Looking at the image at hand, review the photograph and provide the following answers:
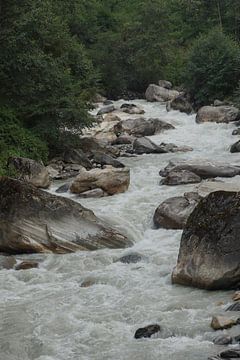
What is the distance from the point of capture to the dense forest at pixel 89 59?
21.0m

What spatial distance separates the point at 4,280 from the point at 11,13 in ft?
42.8

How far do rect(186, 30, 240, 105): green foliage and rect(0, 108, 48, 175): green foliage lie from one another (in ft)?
51.2

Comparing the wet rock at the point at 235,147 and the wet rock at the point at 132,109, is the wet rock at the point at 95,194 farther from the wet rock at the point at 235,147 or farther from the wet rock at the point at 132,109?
the wet rock at the point at 132,109

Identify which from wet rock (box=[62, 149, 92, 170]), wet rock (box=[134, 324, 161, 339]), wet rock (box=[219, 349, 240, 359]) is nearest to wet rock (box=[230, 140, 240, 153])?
wet rock (box=[62, 149, 92, 170])

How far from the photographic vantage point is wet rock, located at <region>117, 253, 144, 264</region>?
12000 millimetres

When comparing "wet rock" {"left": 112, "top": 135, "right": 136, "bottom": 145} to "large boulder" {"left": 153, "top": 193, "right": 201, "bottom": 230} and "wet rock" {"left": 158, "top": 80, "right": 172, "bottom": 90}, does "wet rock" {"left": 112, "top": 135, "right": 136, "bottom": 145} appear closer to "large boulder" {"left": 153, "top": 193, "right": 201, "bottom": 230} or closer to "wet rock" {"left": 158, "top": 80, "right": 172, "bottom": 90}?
"large boulder" {"left": 153, "top": 193, "right": 201, "bottom": 230}

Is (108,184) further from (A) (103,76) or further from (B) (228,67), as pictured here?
(A) (103,76)

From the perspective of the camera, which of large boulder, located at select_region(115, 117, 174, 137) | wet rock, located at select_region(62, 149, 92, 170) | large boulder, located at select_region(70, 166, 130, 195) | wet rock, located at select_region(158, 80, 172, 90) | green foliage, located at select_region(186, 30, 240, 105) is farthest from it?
wet rock, located at select_region(158, 80, 172, 90)

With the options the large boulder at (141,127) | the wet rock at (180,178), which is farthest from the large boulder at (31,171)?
the large boulder at (141,127)

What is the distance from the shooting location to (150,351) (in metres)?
8.18

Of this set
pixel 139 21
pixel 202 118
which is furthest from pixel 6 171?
pixel 139 21

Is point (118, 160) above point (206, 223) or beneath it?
beneath

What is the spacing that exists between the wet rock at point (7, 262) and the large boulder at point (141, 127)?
696 inches

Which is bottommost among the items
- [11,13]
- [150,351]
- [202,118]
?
[202,118]
